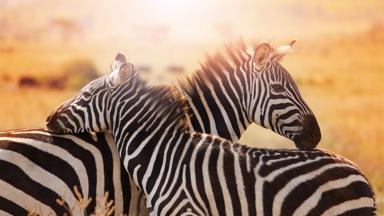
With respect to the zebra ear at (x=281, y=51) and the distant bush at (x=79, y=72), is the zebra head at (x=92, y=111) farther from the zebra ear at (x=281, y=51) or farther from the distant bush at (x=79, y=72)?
the distant bush at (x=79, y=72)

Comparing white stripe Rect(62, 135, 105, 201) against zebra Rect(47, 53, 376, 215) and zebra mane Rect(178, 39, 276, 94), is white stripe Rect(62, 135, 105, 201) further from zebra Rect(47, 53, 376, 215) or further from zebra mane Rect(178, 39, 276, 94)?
zebra mane Rect(178, 39, 276, 94)

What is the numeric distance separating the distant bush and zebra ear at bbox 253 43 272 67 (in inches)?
1231

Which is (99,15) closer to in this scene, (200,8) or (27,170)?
(200,8)

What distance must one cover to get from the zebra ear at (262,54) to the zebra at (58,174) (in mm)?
1588

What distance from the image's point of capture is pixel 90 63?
43.5m

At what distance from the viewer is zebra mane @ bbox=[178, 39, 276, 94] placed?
28.5 feet

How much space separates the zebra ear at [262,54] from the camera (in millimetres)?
8297

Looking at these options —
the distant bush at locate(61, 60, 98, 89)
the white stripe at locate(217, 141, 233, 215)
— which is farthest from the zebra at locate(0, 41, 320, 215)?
the distant bush at locate(61, 60, 98, 89)

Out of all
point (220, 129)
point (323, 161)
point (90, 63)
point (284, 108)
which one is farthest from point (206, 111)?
point (90, 63)

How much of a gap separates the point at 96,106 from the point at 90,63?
35796 millimetres

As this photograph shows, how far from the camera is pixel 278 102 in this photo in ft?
27.6

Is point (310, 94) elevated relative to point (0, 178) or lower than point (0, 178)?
elevated

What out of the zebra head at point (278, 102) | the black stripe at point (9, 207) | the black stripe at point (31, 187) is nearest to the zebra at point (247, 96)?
the zebra head at point (278, 102)

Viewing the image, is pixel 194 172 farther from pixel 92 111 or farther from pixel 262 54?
pixel 262 54
